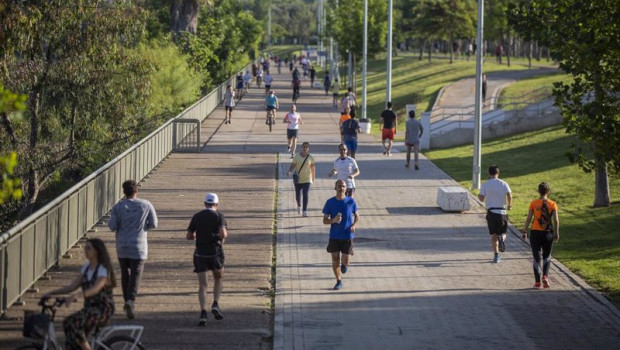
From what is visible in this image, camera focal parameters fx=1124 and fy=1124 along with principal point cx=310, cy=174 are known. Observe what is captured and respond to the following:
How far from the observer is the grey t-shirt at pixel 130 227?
44.2 ft

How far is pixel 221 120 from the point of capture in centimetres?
4891

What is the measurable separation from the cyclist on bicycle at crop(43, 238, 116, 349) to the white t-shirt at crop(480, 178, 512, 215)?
833cm

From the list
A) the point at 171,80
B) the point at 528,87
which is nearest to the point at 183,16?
the point at 171,80

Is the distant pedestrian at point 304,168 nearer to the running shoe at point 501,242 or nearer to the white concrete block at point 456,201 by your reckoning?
the white concrete block at point 456,201

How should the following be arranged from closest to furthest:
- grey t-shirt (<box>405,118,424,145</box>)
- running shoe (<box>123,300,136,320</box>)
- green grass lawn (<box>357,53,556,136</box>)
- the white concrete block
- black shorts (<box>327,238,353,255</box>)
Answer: running shoe (<box>123,300,136,320</box>)
black shorts (<box>327,238,353,255</box>)
the white concrete block
grey t-shirt (<box>405,118,424,145</box>)
green grass lawn (<box>357,53,556,136</box>)

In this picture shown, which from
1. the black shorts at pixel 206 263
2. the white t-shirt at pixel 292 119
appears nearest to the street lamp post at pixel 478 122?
the white t-shirt at pixel 292 119

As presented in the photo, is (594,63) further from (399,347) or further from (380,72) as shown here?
(380,72)

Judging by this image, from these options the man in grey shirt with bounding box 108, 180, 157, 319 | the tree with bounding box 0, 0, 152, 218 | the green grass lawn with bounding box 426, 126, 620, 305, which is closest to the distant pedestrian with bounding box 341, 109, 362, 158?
the green grass lawn with bounding box 426, 126, 620, 305

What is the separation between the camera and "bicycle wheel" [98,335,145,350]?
1052cm

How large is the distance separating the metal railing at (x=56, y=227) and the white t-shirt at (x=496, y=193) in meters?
6.49

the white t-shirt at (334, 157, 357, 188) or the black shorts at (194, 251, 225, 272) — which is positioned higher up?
the white t-shirt at (334, 157, 357, 188)

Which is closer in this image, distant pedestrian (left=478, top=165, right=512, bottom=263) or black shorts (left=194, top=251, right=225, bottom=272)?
black shorts (left=194, top=251, right=225, bottom=272)

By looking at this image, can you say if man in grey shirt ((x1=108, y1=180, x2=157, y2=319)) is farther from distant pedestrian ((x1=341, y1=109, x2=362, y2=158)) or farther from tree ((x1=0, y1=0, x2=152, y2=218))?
distant pedestrian ((x1=341, y1=109, x2=362, y2=158))

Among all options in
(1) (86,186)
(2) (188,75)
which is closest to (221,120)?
(2) (188,75)
